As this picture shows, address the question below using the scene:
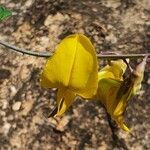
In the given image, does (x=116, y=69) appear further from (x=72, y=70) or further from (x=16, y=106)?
(x=16, y=106)

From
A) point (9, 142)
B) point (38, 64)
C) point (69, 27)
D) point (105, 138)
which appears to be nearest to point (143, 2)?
point (69, 27)

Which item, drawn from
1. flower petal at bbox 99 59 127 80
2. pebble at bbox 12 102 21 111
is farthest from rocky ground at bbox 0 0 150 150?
flower petal at bbox 99 59 127 80

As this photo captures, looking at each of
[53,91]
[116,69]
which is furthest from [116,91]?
[53,91]

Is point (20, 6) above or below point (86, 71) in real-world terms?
below

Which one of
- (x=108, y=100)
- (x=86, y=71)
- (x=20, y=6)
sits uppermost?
(x=86, y=71)

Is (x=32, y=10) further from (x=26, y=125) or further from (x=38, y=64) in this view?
(x=26, y=125)

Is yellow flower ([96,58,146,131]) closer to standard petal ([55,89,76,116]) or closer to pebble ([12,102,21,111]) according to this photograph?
standard petal ([55,89,76,116])
